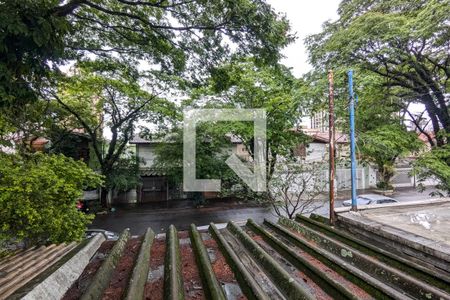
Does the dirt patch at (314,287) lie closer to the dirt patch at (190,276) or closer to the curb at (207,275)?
the curb at (207,275)

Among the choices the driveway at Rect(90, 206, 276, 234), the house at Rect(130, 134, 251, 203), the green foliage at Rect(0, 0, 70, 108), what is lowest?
the driveway at Rect(90, 206, 276, 234)

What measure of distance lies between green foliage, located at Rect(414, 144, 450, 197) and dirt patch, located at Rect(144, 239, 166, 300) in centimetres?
865

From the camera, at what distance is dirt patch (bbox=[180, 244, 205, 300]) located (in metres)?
1.70

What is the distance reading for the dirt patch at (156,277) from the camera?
66.5 inches

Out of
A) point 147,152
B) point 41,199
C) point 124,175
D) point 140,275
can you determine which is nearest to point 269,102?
point 124,175

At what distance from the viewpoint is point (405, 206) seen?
156 inches

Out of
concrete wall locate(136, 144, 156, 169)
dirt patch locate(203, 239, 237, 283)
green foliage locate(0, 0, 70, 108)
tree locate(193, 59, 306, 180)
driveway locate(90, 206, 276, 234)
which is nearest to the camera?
dirt patch locate(203, 239, 237, 283)

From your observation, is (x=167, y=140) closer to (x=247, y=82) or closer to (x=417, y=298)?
(x=247, y=82)

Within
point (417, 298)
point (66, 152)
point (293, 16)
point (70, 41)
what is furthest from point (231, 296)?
point (66, 152)

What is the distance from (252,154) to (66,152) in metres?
11.1

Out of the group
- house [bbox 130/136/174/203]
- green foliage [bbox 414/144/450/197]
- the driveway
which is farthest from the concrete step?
house [bbox 130/136/174/203]

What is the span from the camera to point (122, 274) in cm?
206

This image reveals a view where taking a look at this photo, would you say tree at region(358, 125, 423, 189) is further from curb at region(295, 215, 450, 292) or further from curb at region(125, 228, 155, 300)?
curb at region(125, 228, 155, 300)
